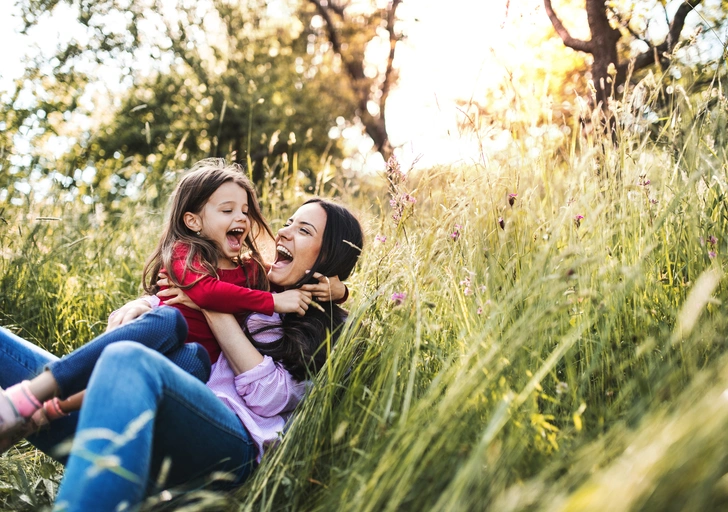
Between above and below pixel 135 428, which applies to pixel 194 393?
below

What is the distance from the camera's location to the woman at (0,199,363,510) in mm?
1341

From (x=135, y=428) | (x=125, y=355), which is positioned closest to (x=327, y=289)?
(x=125, y=355)

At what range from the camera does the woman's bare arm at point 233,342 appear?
2.15 meters

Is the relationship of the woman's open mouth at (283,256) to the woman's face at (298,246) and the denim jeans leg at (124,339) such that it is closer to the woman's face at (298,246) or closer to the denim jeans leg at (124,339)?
the woman's face at (298,246)

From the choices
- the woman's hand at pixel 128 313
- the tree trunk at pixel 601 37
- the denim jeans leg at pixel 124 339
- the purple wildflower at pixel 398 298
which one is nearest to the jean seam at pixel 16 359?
the woman's hand at pixel 128 313

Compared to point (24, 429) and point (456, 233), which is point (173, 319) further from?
point (456, 233)

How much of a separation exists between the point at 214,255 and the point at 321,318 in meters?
0.50

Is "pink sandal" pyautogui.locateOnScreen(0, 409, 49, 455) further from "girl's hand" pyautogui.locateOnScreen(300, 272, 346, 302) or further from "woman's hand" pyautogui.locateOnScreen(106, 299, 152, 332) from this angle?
"girl's hand" pyautogui.locateOnScreen(300, 272, 346, 302)

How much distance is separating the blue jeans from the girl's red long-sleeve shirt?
0.36m

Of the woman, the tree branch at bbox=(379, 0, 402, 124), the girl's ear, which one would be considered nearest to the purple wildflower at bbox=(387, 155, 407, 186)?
the woman

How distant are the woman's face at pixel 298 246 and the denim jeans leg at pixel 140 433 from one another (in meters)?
0.77

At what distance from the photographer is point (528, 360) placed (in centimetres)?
176

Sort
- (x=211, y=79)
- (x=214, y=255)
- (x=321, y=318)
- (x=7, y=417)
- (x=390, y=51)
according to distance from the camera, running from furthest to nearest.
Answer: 1. (x=390, y=51)
2. (x=211, y=79)
3. (x=214, y=255)
4. (x=321, y=318)
5. (x=7, y=417)

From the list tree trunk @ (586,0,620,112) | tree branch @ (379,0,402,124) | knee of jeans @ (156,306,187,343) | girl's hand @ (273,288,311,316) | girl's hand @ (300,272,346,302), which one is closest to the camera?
knee of jeans @ (156,306,187,343)
